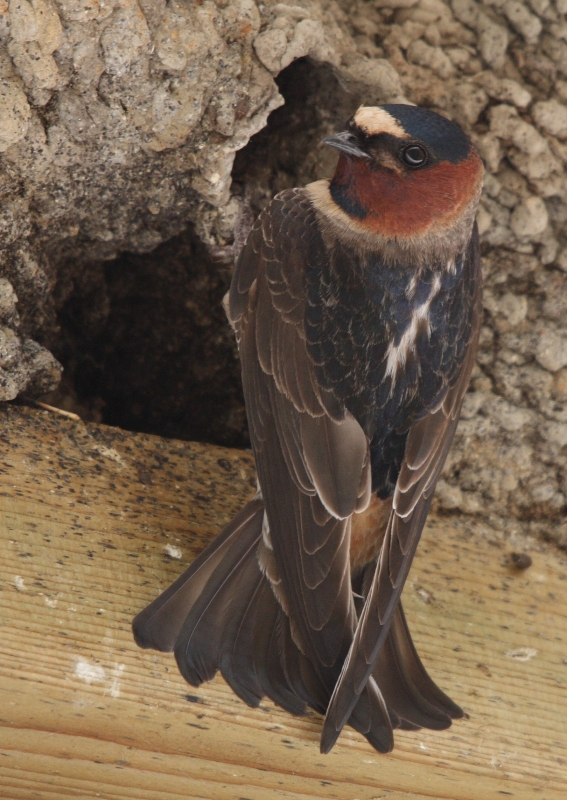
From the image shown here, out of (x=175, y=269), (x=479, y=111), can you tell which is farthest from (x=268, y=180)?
(x=479, y=111)

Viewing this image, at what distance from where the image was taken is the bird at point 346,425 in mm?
1846

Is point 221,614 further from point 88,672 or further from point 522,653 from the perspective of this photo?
point 522,653

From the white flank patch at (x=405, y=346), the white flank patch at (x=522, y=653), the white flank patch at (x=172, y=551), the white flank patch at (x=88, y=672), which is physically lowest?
the white flank patch at (x=522, y=653)

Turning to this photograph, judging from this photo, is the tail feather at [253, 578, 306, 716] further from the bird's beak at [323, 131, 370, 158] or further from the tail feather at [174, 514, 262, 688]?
the bird's beak at [323, 131, 370, 158]

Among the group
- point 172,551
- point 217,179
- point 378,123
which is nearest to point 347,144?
point 378,123

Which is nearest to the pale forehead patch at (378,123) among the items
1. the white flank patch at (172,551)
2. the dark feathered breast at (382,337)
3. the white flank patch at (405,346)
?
the dark feathered breast at (382,337)

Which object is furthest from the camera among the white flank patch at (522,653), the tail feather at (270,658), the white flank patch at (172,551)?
the white flank patch at (522,653)

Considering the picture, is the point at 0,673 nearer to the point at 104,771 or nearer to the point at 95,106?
the point at 104,771

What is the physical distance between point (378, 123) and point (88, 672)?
129 cm

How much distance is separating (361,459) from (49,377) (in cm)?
75

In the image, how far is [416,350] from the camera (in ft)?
7.36

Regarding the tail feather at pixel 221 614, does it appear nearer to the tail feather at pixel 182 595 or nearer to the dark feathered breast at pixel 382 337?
the tail feather at pixel 182 595

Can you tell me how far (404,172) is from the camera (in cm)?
225

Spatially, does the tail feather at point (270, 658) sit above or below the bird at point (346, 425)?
below
